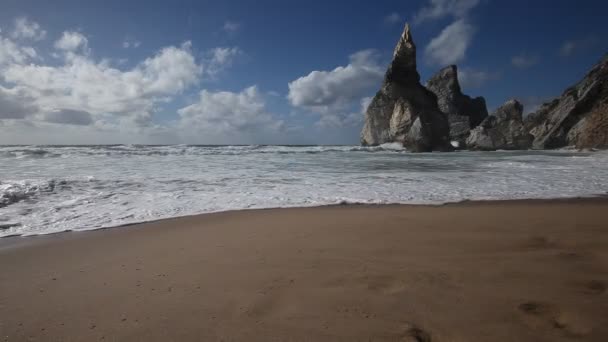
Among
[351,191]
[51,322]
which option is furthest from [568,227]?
[51,322]

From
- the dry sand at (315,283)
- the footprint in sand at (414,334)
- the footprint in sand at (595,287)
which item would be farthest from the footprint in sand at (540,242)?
the footprint in sand at (414,334)

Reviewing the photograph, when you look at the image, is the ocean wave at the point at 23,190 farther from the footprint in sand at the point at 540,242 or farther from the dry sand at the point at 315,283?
the footprint in sand at the point at 540,242

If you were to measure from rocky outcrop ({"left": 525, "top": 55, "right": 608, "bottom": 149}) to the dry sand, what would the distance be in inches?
1436

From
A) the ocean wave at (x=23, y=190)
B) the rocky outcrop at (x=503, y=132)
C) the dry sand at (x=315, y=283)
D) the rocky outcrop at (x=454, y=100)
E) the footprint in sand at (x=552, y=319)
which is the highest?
the rocky outcrop at (x=454, y=100)

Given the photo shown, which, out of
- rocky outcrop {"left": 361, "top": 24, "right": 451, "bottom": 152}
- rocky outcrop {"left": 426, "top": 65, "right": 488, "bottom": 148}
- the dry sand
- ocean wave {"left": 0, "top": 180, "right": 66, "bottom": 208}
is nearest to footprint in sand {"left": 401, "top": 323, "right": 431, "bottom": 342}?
the dry sand

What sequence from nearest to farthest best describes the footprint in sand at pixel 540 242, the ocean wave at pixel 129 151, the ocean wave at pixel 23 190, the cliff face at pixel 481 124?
the footprint in sand at pixel 540 242 → the ocean wave at pixel 23 190 → the ocean wave at pixel 129 151 → the cliff face at pixel 481 124

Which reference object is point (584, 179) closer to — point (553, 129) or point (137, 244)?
point (137, 244)

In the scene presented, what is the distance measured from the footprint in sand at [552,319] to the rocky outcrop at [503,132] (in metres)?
44.0

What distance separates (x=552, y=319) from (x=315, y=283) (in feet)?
4.94

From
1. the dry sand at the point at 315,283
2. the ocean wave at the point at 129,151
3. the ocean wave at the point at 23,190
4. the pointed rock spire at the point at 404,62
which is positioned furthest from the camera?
the pointed rock spire at the point at 404,62

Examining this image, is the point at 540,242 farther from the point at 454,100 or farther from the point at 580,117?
the point at 454,100

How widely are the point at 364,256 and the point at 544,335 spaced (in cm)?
146

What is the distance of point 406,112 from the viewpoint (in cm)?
4134

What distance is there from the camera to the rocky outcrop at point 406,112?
3741cm
